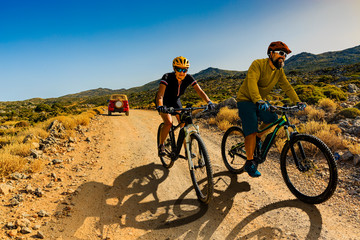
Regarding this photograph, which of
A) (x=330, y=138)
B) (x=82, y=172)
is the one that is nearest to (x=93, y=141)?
(x=82, y=172)

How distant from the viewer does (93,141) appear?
7.79 m

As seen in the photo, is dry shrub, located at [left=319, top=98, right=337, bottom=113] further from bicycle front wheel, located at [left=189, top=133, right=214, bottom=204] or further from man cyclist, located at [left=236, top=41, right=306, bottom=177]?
bicycle front wheel, located at [left=189, top=133, right=214, bottom=204]

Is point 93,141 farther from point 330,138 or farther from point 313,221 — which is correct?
point 330,138

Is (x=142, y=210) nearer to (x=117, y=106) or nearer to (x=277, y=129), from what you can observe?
(x=277, y=129)

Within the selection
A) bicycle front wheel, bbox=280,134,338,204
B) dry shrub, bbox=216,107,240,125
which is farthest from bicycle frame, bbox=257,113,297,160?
dry shrub, bbox=216,107,240,125

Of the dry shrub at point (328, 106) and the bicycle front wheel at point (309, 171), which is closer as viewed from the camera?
the bicycle front wheel at point (309, 171)

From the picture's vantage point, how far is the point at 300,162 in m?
3.41

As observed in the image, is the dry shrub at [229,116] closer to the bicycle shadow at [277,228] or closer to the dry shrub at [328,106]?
the dry shrub at [328,106]

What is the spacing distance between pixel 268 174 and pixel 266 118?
1.59 metres

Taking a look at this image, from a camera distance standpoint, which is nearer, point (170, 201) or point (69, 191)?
point (170, 201)

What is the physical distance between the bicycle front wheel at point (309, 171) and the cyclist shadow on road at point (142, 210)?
0.99 metres

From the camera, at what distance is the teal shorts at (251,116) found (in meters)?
3.85

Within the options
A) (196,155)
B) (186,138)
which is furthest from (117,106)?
(196,155)

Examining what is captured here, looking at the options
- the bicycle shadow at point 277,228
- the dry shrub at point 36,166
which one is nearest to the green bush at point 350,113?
the bicycle shadow at point 277,228
